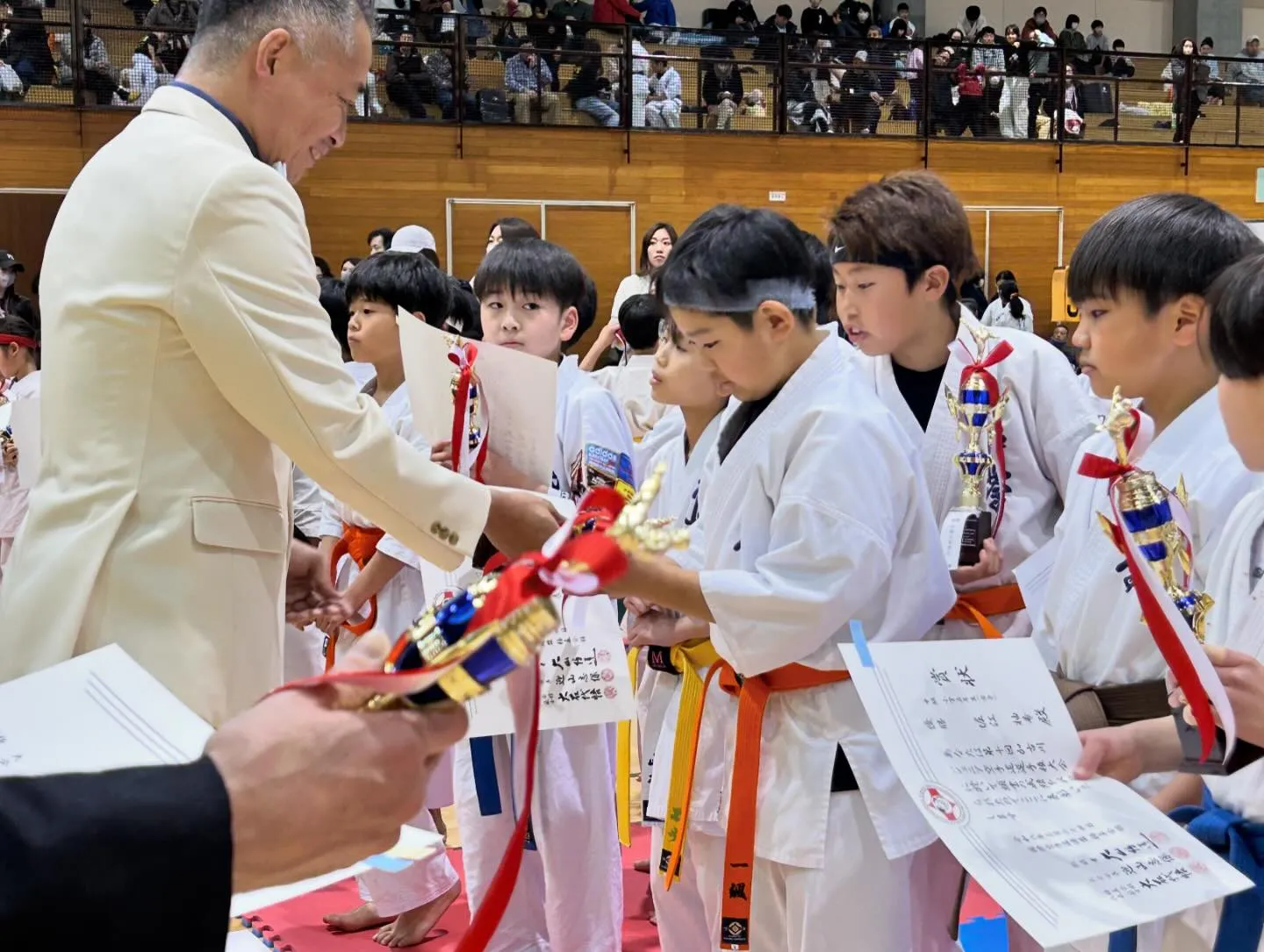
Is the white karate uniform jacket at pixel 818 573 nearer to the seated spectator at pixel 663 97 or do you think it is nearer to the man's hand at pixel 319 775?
the man's hand at pixel 319 775

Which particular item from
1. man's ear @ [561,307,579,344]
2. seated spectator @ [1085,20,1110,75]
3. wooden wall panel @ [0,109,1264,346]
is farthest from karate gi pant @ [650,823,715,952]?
seated spectator @ [1085,20,1110,75]

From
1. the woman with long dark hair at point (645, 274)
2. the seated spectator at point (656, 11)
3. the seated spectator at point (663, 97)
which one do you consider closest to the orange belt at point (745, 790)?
the woman with long dark hair at point (645, 274)

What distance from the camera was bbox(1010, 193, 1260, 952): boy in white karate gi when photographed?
1881 mm

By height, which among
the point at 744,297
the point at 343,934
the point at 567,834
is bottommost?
the point at 343,934

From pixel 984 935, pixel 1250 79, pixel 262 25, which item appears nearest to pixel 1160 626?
pixel 262 25

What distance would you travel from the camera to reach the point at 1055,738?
5.53 ft

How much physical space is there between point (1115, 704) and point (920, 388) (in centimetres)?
105

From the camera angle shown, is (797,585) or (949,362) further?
(949,362)

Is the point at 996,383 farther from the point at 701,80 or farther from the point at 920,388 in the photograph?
the point at 701,80

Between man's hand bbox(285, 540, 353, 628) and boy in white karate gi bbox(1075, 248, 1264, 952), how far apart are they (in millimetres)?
1273

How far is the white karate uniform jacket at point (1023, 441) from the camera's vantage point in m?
2.66

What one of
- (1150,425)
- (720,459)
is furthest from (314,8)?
(1150,425)

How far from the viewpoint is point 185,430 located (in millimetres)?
1897

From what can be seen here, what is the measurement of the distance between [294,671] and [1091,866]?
90.1 inches
